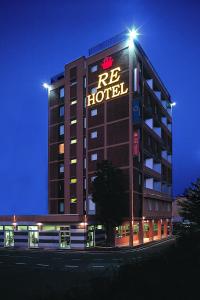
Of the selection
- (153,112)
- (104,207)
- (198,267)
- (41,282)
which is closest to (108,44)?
(153,112)

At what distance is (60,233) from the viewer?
46.9 m

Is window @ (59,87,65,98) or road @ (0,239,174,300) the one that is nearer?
road @ (0,239,174,300)

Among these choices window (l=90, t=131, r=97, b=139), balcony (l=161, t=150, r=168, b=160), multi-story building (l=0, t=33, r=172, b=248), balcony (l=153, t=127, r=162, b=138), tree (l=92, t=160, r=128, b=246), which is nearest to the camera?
tree (l=92, t=160, r=128, b=246)

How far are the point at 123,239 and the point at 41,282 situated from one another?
32605mm

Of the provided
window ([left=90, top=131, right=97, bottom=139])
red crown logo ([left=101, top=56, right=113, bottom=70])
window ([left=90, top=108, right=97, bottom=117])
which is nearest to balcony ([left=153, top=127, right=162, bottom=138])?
window ([left=90, top=108, right=97, bottom=117])

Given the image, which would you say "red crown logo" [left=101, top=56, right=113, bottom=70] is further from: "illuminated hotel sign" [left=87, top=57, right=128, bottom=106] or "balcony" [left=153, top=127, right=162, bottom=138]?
"balcony" [left=153, top=127, right=162, bottom=138]

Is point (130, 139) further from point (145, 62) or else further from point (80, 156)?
point (145, 62)

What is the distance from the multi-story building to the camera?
170ft

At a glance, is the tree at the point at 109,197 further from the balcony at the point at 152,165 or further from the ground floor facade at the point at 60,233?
the balcony at the point at 152,165

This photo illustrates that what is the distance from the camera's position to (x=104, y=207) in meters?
46.6

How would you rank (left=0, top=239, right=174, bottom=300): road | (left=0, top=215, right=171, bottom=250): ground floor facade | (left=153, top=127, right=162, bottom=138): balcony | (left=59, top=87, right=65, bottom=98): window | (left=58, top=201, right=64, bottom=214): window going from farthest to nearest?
(left=153, top=127, right=162, bottom=138): balcony, (left=59, top=87, right=65, bottom=98): window, (left=58, top=201, right=64, bottom=214): window, (left=0, top=215, right=171, bottom=250): ground floor facade, (left=0, top=239, right=174, bottom=300): road

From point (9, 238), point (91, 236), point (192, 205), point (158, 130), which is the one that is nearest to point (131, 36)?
point (158, 130)

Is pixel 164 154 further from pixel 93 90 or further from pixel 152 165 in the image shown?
pixel 93 90

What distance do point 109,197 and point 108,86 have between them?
1766cm
